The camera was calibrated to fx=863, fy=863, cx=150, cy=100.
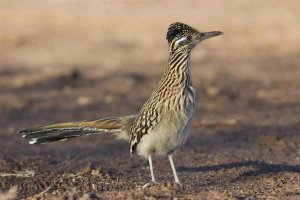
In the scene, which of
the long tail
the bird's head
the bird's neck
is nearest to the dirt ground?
the long tail

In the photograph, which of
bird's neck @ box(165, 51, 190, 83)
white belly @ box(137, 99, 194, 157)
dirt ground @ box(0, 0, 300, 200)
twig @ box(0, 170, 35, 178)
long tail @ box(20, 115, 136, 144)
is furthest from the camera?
long tail @ box(20, 115, 136, 144)

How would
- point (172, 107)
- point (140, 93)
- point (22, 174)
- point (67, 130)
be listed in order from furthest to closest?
point (140, 93), point (67, 130), point (22, 174), point (172, 107)

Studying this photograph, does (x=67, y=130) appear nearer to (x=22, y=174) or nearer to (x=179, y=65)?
(x=22, y=174)

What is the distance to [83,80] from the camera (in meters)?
18.5

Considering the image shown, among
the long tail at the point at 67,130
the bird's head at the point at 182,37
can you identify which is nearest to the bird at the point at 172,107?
the bird's head at the point at 182,37

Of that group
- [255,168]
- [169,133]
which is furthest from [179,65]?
[255,168]

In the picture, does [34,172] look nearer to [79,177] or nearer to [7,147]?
[79,177]

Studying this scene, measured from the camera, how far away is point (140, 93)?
54.9 feet

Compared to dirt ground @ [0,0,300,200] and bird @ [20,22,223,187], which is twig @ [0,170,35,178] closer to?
dirt ground @ [0,0,300,200]

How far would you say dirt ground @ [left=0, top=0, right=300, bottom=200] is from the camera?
28.2ft

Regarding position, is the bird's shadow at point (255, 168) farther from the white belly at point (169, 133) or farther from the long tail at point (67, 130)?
the white belly at point (169, 133)

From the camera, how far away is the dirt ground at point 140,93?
8.60 meters

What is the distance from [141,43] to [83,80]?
18.5ft

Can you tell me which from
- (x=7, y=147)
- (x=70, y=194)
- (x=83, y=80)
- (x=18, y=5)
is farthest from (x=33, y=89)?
(x=18, y=5)
